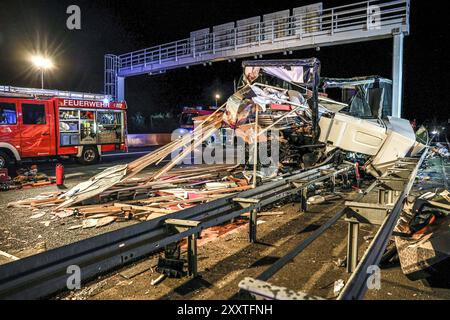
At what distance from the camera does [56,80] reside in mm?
36688

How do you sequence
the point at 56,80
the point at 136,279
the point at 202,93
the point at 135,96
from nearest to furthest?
1. the point at 136,279
2. the point at 56,80
3. the point at 135,96
4. the point at 202,93

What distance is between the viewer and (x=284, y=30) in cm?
1883

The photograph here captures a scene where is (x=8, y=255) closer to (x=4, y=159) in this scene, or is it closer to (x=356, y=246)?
(x=356, y=246)

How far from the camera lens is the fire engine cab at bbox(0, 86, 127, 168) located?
Answer: 12688mm

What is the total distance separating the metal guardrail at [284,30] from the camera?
15841mm

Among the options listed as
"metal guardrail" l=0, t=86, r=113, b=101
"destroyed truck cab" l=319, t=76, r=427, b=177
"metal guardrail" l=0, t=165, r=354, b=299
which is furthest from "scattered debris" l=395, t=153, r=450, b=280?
"metal guardrail" l=0, t=86, r=113, b=101

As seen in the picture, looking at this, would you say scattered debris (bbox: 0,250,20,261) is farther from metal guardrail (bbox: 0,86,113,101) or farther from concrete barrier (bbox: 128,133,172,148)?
concrete barrier (bbox: 128,133,172,148)

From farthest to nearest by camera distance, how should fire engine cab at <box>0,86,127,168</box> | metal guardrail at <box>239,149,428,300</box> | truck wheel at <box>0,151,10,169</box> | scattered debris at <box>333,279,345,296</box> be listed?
1. fire engine cab at <box>0,86,127,168</box>
2. truck wheel at <box>0,151,10,169</box>
3. scattered debris at <box>333,279,345,296</box>
4. metal guardrail at <box>239,149,428,300</box>

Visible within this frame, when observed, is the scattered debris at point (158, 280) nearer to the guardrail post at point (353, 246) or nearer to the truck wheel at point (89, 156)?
the guardrail post at point (353, 246)

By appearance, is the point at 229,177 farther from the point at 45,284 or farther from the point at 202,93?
the point at 202,93

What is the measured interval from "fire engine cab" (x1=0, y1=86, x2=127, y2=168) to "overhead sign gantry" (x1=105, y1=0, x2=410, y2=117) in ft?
29.1
